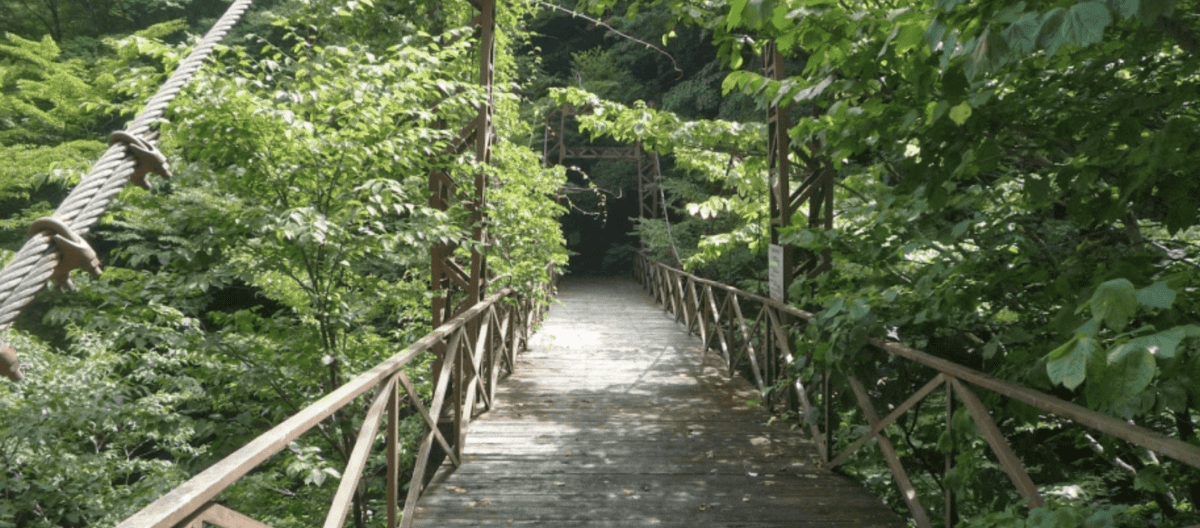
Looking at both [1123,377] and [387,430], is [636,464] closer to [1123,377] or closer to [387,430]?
[387,430]

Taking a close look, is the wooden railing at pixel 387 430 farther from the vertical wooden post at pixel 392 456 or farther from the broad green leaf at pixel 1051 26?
the broad green leaf at pixel 1051 26

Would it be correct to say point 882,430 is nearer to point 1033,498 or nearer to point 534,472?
point 1033,498

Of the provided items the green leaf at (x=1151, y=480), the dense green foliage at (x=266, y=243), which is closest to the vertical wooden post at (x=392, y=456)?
the dense green foliage at (x=266, y=243)

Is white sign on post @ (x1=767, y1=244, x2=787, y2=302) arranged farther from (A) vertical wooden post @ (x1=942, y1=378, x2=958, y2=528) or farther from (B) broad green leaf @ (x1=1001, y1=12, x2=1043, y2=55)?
(B) broad green leaf @ (x1=1001, y1=12, x2=1043, y2=55)

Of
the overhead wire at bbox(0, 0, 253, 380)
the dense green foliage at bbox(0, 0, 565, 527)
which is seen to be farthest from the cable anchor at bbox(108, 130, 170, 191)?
the dense green foliage at bbox(0, 0, 565, 527)

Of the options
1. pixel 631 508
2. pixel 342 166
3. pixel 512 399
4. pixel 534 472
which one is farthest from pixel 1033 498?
pixel 512 399

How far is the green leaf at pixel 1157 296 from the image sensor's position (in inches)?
54.8

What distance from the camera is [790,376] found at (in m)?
4.28

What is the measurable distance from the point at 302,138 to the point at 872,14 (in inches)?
103

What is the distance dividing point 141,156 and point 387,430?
241cm

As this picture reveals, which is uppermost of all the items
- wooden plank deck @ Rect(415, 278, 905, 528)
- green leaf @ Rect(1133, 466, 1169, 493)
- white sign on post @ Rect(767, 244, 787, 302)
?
white sign on post @ Rect(767, 244, 787, 302)

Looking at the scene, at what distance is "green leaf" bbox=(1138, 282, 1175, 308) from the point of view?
1.39m

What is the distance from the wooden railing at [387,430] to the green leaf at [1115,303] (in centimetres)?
176

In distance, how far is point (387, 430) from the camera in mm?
3232
